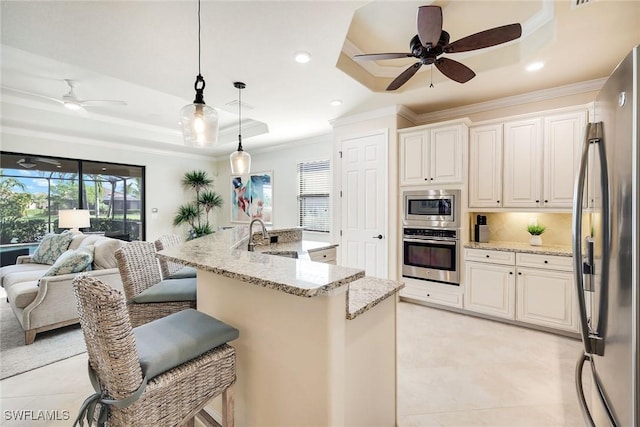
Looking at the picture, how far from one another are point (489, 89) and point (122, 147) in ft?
22.0

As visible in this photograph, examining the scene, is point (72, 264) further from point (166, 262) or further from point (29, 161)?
point (29, 161)

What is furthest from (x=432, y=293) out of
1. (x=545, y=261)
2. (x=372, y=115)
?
(x=372, y=115)

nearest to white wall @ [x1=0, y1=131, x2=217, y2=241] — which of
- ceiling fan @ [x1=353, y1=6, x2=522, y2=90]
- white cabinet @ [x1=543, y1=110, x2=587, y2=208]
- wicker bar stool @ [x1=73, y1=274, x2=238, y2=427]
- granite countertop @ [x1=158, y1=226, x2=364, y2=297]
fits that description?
granite countertop @ [x1=158, y1=226, x2=364, y2=297]

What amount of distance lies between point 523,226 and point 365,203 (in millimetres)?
2058

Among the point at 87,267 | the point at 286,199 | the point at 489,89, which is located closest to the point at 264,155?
the point at 286,199

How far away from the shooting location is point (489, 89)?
3.30 meters

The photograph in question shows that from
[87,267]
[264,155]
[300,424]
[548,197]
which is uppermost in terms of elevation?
[264,155]

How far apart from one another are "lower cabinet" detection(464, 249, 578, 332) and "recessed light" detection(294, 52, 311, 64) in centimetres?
285

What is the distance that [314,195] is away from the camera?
220 inches

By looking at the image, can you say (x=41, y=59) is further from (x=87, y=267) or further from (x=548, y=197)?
(x=548, y=197)

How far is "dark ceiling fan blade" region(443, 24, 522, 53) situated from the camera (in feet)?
5.88

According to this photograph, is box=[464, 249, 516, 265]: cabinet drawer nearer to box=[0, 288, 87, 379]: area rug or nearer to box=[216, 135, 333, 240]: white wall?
box=[216, 135, 333, 240]: white wall

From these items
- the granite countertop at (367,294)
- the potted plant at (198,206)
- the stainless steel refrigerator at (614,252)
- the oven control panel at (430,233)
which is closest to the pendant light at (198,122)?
the granite countertop at (367,294)

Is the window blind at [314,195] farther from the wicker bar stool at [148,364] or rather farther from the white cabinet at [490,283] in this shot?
the wicker bar stool at [148,364]
